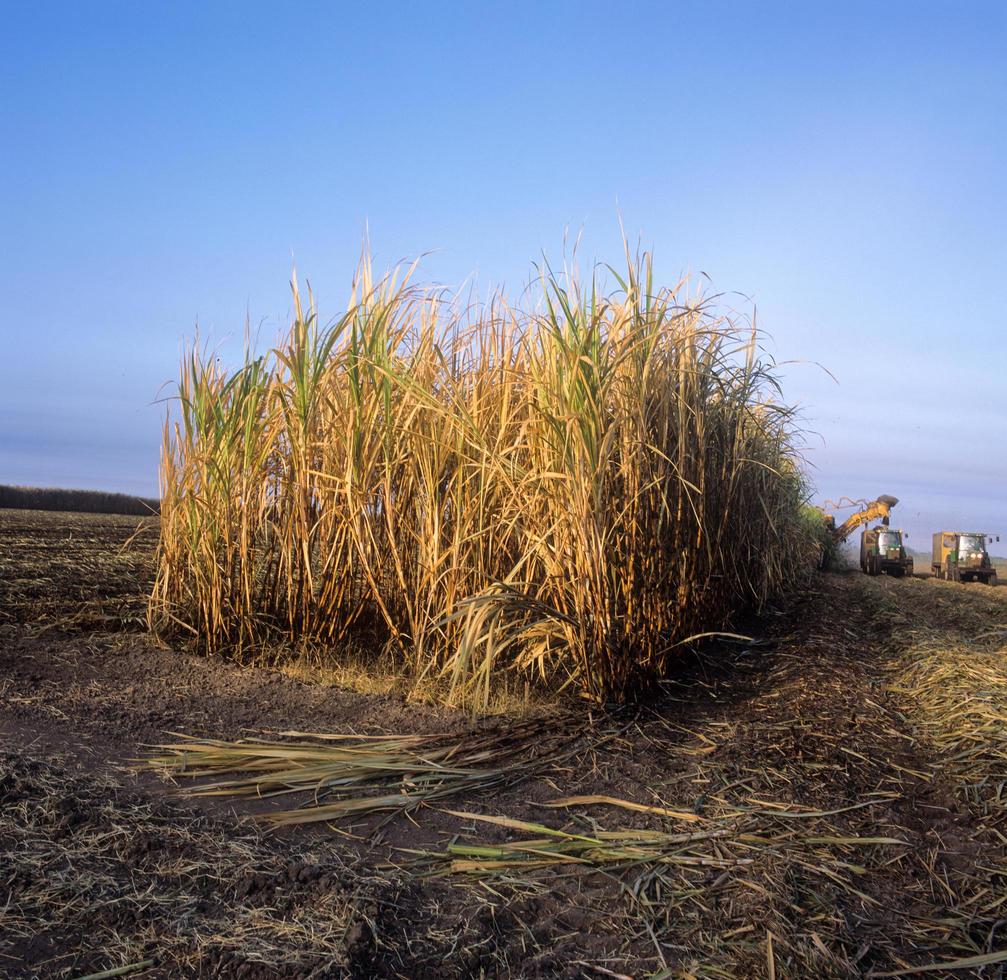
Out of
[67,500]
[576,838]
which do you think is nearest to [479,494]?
[576,838]

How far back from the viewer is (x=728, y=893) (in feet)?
6.23

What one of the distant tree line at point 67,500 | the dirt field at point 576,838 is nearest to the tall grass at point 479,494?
the dirt field at point 576,838

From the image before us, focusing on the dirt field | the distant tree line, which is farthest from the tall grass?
the distant tree line

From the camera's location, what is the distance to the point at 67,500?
18.1m

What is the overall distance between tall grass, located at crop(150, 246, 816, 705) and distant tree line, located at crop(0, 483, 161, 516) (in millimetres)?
14546

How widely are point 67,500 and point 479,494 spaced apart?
1762 cm

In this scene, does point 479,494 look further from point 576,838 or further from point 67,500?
point 67,500

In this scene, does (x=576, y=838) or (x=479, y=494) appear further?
(x=479, y=494)

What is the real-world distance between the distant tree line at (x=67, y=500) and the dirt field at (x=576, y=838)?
15.5m

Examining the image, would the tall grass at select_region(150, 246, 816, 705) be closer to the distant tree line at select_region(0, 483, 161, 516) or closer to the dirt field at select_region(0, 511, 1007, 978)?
the dirt field at select_region(0, 511, 1007, 978)

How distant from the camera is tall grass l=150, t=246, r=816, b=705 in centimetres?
309

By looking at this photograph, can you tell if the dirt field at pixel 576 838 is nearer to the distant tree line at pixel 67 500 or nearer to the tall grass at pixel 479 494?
the tall grass at pixel 479 494

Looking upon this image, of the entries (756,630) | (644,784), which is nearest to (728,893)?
(644,784)

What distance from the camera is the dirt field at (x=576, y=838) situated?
1661 mm
